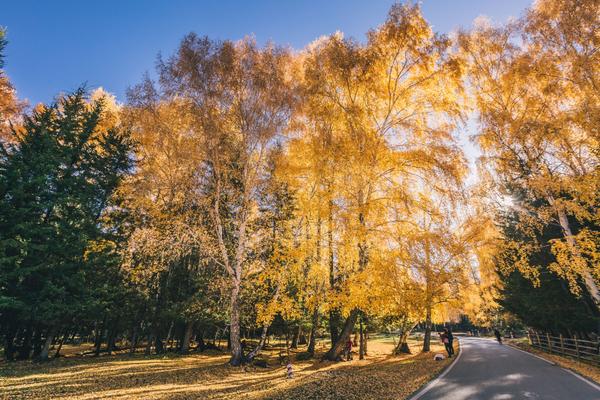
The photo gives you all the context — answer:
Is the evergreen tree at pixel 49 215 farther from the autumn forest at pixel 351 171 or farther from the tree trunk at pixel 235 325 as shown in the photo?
the tree trunk at pixel 235 325

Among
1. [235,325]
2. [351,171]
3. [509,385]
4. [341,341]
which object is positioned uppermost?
[351,171]

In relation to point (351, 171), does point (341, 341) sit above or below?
below

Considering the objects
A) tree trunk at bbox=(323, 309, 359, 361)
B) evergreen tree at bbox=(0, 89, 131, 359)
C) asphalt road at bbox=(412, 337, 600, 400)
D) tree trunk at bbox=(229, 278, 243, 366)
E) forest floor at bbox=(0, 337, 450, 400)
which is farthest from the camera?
tree trunk at bbox=(323, 309, 359, 361)

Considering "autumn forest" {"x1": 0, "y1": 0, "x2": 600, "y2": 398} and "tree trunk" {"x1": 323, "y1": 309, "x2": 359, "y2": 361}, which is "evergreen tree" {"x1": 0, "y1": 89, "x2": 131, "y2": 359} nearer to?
"autumn forest" {"x1": 0, "y1": 0, "x2": 600, "y2": 398}

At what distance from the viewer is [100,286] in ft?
58.9

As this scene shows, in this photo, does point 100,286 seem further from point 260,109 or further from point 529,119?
point 529,119

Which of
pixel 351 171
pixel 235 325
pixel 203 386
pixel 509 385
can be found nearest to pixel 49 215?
pixel 235 325

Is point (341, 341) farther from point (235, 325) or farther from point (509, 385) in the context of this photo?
point (509, 385)

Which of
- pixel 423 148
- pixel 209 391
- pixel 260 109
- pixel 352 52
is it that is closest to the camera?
pixel 209 391

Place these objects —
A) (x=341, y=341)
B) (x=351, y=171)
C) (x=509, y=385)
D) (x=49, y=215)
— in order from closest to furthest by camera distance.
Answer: (x=509, y=385), (x=351, y=171), (x=341, y=341), (x=49, y=215)

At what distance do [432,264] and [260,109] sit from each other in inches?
386

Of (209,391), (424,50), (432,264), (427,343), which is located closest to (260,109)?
(424,50)

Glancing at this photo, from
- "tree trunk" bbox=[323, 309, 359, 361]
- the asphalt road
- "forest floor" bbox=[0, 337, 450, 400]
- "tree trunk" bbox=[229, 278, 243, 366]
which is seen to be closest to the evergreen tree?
"forest floor" bbox=[0, 337, 450, 400]

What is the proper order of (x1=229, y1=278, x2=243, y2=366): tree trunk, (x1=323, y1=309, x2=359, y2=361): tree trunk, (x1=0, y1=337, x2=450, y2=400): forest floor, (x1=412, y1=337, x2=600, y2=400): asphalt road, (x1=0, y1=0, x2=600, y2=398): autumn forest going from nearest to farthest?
(x1=412, y1=337, x2=600, y2=400): asphalt road < (x1=0, y1=337, x2=450, y2=400): forest floor < (x1=0, y1=0, x2=600, y2=398): autumn forest < (x1=229, y1=278, x2=243, y2=366): tree trunk < (x1=323, y1=309, x2=359, y2=361): tree trunk
